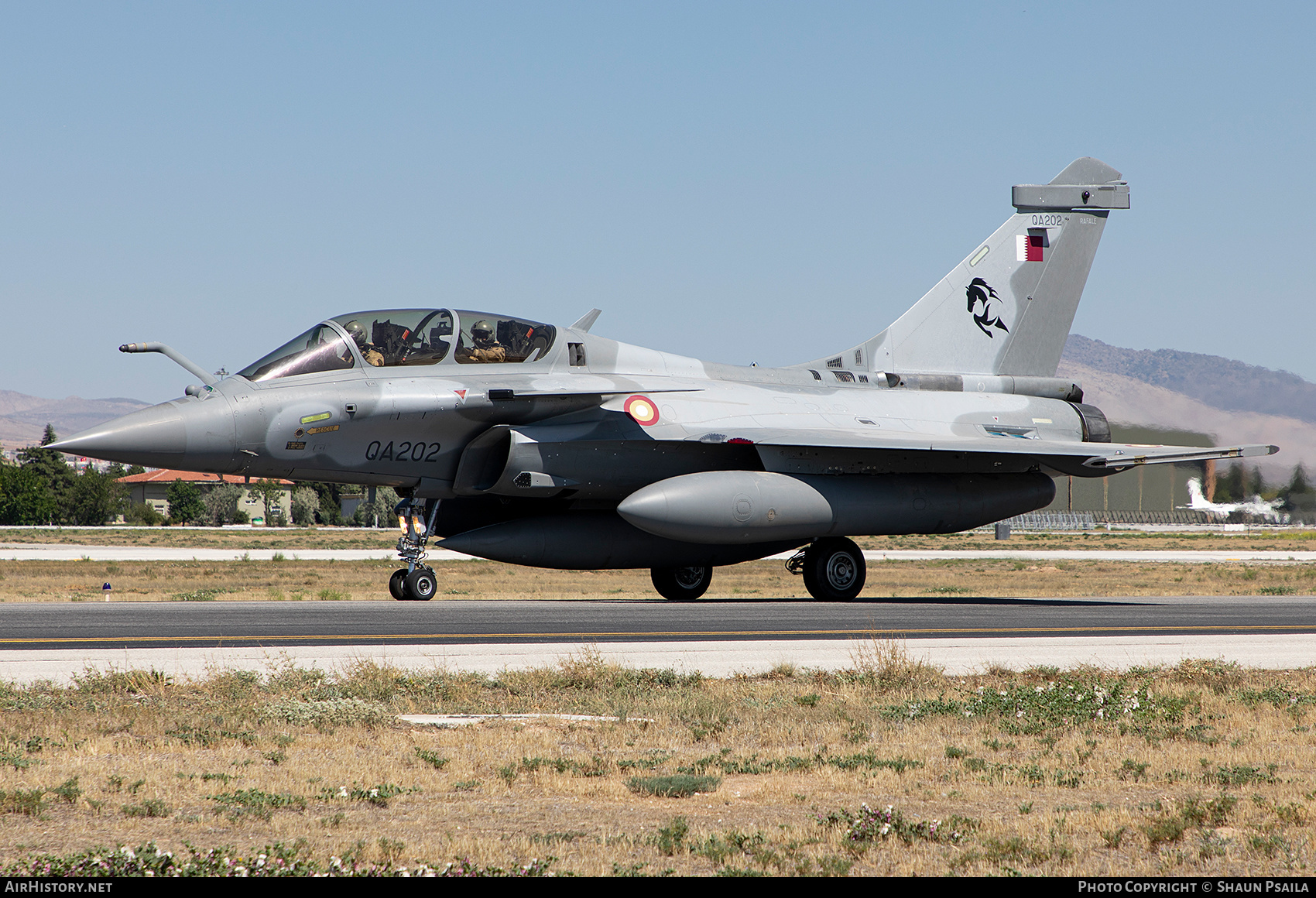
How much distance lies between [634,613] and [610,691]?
6687 mm

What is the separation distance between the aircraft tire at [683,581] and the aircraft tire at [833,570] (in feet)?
6.05

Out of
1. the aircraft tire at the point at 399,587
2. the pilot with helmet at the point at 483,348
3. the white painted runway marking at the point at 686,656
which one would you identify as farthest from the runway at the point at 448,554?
the white painted runway marking at the point at 686,656

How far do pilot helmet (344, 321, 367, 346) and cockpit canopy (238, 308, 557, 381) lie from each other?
0.03 feet

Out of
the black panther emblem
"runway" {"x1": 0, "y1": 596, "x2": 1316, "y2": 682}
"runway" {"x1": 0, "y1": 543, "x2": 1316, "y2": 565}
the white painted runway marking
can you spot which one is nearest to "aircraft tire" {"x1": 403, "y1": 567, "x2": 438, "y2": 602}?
"runway" {"x1": 0, "y1": 596, "x2": 1316, "y2": 682}

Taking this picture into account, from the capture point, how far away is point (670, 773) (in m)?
6.64

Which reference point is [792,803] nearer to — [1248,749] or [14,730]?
[1248,749]

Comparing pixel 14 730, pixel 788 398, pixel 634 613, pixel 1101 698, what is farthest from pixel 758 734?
pixel 788 398

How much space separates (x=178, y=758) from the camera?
22.5 ft

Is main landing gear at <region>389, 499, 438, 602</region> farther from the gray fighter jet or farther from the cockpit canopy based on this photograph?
the cockpit canopy

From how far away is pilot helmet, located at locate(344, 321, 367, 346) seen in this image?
53.2 ft

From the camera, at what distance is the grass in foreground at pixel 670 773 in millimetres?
5012

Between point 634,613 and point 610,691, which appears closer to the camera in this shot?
point 610,691

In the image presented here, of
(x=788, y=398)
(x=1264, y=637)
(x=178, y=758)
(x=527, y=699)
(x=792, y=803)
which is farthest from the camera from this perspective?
(x=788, y=398)

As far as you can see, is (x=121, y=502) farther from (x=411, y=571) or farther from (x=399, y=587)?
(x=411, y=571)
